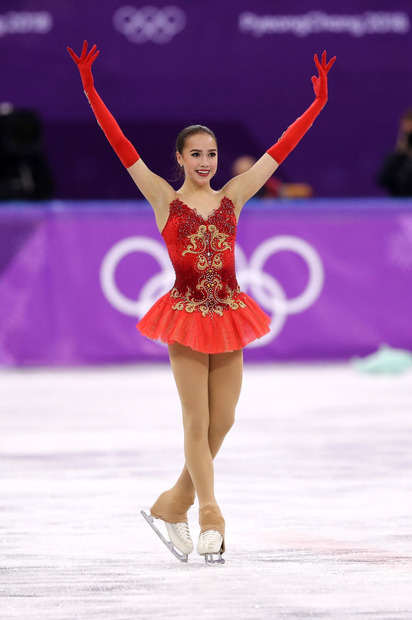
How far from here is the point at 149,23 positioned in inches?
477

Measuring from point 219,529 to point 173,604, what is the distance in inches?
22.3

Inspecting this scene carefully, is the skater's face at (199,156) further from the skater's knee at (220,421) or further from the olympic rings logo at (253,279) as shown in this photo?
the olympic rings logo at (253,279)

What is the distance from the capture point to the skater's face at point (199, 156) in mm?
4125

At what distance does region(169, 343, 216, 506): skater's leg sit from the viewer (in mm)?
3994

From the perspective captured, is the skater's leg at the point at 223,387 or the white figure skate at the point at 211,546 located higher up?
the skater's leg at the point at 223,387

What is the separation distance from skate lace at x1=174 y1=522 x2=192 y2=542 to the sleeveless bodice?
75 cm

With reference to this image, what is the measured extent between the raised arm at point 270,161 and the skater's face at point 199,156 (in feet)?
0.31

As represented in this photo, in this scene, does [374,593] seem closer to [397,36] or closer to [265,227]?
[265,227]

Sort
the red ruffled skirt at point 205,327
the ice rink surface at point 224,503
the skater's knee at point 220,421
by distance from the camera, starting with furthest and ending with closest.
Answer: the skater's knee at point 220,421 → the red ruffled skirt at point 205,327 → the ice rink surface at point 224,503

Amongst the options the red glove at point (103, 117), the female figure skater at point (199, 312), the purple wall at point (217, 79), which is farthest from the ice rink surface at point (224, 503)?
the purple wall at point (217, 79)

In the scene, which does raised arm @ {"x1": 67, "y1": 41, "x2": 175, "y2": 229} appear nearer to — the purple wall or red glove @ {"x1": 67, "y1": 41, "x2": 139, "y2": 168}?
red glove @ {"x1": 67, "y1": 41, "x2": 139, "y2": 168}

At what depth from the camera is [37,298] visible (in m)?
9.34

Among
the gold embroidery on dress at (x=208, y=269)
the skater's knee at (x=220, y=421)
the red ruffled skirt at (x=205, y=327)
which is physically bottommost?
the skater's knee at (x=220, y=421)

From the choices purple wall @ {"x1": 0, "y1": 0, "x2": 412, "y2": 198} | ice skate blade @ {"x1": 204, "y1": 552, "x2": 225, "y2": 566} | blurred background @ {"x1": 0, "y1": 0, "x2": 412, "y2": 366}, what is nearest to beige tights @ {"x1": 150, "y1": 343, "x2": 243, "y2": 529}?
ice skate blade @ {"x1": 204, "y1": 552, "x2": 225, "y2": 566}
